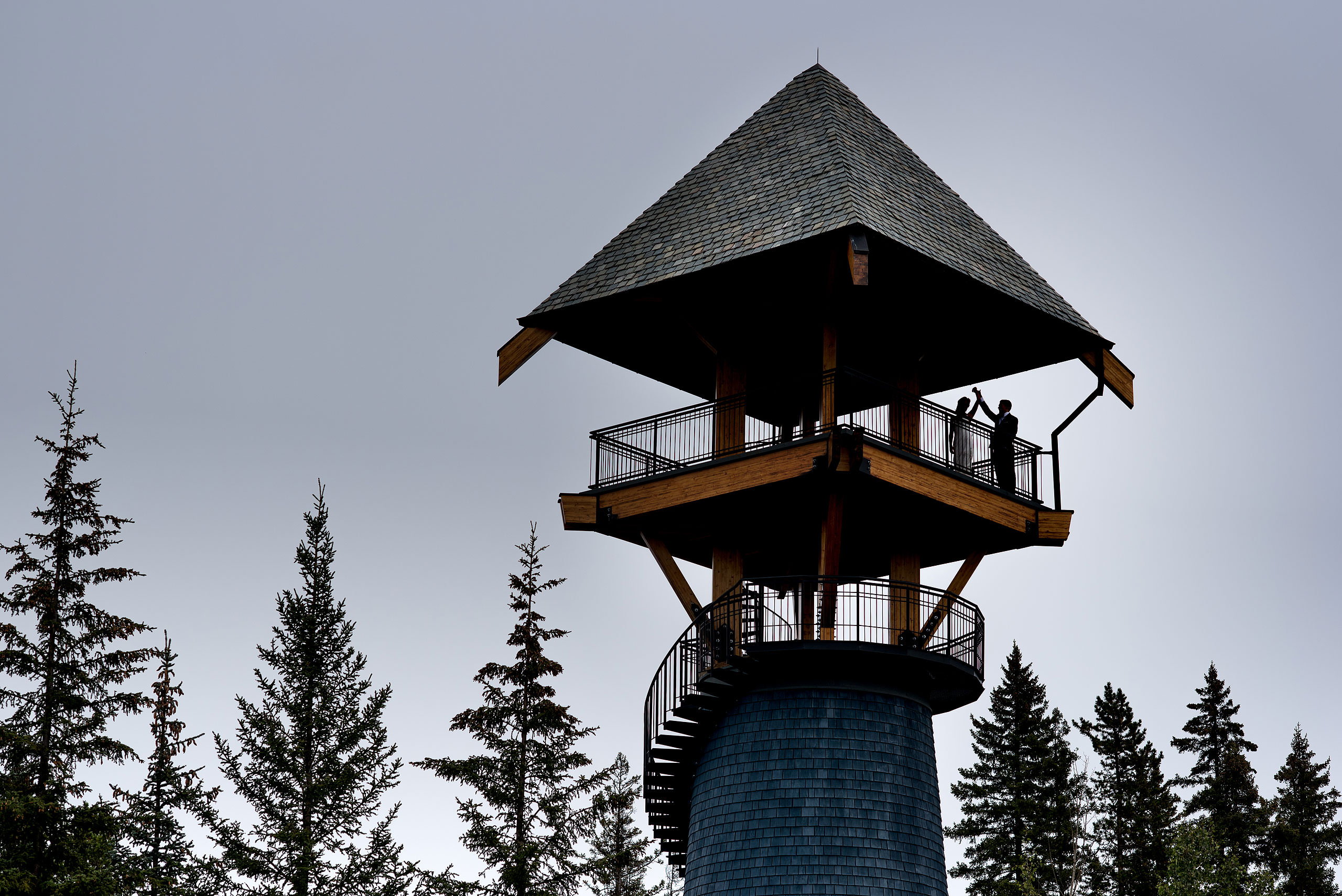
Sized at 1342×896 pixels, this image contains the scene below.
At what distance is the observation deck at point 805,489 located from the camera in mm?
28922

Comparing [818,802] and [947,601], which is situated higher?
[947,601]

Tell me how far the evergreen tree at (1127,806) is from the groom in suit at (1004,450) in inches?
915

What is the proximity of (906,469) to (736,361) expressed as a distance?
388cm

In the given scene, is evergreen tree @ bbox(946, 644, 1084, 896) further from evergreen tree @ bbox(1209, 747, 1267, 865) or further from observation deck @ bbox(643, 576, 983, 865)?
observation deck @ bbox(643, 576, 983, 865)

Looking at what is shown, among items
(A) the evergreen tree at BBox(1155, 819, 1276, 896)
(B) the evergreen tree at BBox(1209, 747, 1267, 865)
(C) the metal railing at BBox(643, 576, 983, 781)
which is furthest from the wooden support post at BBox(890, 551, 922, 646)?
(B) the evergreen tree at BBox(1209, 747, 1267, 865)

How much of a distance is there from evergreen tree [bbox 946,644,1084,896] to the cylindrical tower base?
21.1 m

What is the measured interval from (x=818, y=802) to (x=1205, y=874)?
17384 millimetres

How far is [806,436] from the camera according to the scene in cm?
2958

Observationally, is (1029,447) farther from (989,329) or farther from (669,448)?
(669,448)

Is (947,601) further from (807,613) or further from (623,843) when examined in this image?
(623,843)

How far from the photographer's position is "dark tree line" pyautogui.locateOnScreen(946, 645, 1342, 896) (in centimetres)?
5047

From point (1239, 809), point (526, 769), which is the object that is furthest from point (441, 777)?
point (1239, 809)

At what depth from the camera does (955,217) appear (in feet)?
105

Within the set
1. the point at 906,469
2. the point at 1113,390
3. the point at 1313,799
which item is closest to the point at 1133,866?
the point at 1313,799
